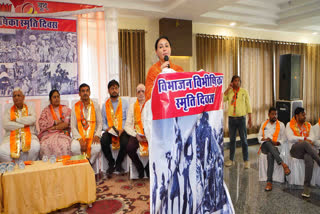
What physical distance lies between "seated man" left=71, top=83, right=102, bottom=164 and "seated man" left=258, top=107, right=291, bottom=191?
243 cm

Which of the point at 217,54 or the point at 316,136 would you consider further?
the point at 217,54

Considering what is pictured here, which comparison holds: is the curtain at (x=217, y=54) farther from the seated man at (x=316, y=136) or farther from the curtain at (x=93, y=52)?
the seated man at (x=316, y=136)

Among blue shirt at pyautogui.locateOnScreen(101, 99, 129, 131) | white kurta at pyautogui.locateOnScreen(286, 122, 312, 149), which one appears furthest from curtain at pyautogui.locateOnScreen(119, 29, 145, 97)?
white kurta at pyautogui.locateOnScreen(286, 122, 312, 149)

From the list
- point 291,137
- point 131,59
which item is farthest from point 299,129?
point 131,59

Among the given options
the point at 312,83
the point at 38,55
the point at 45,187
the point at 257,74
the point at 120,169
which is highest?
the point at 38,55

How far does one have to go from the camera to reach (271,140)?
3.61m

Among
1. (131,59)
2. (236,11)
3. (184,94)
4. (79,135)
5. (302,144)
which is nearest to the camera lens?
(184,94)

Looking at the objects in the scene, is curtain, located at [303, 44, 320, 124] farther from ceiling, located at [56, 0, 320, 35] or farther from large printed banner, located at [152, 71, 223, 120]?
large printed banner, located at [152, 71, 223, 120]

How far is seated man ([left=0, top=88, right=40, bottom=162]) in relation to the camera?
3367mm

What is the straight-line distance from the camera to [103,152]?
3.83 meters

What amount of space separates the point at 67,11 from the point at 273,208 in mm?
4256

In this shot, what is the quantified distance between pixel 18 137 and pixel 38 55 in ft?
4.93

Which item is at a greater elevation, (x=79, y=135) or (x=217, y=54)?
(x=217, y=54)

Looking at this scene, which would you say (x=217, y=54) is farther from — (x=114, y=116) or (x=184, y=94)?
(x=184, y=94)
